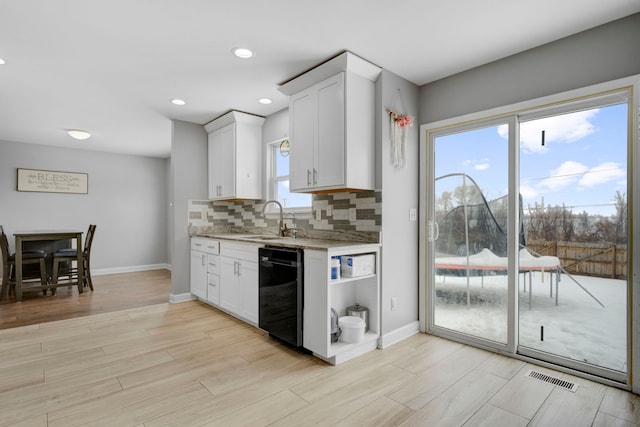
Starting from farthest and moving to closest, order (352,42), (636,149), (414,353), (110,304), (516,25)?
(110,304)
(414,353)
(352,42)
(516,25)
(636,149)

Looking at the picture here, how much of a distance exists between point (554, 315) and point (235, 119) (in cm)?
401

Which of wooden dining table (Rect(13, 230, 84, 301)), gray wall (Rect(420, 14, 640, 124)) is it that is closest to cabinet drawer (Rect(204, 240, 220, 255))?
wooden dining table (Rect(13, 230, 84, 301))

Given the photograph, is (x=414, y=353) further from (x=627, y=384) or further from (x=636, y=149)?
(x=636, y=149)

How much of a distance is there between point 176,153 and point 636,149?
15.9 feet

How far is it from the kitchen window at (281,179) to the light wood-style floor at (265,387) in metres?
1.62

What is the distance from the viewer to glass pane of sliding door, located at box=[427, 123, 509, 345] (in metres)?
2.92

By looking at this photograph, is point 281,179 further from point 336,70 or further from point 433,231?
point 433,231

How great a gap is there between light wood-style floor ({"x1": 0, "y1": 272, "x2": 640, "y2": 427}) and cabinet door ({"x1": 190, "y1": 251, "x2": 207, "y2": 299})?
3.75 ft

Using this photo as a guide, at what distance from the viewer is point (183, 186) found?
4.73m

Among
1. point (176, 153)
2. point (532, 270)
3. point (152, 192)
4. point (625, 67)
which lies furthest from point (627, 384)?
point (152, 192)

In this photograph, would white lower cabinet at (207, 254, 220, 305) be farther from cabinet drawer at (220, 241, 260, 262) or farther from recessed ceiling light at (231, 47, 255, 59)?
recessed ceiling light at (231, 47, 255, 59)

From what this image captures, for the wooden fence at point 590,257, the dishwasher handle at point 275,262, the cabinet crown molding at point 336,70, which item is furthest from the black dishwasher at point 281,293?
the wooden fence at point 590,257

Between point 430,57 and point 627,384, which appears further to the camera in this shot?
point 430,57

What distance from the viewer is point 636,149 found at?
221 cm
